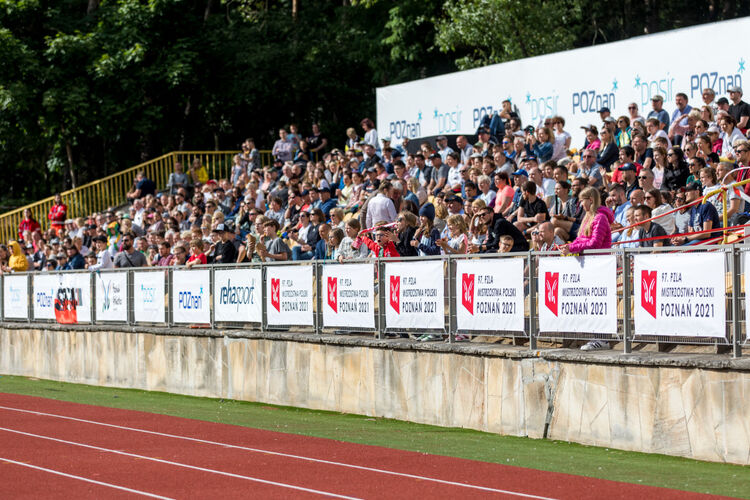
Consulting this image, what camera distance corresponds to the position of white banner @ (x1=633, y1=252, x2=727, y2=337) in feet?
36.6

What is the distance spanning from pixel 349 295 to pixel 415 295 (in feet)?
4.78

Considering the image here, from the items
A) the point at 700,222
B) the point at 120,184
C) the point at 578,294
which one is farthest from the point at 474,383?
the point at 120,184

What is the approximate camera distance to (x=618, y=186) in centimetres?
1566

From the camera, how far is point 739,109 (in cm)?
1712

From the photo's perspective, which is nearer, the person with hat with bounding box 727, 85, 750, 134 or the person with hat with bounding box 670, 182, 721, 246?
the person with hat with bounding box 670, 182, 721, 246

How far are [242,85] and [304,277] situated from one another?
27.1 meters

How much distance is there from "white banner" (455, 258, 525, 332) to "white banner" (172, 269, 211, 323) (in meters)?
6.36

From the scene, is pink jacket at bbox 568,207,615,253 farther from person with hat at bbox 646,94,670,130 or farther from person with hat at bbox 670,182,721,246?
person with hat at bbox 646,94,670,130

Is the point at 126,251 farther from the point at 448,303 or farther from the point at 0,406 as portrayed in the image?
the point at 448,303

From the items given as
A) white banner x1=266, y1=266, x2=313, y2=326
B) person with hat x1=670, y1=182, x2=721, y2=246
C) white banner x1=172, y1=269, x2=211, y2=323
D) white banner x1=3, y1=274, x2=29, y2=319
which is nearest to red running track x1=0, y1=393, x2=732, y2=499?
white banner x1=266, y1=266, x2=313, y2=326

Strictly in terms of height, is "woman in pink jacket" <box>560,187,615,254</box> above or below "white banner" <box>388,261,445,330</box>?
above

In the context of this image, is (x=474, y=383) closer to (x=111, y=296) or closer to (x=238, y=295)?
(x=238, y=295)

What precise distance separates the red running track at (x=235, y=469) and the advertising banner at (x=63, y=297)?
321 inches

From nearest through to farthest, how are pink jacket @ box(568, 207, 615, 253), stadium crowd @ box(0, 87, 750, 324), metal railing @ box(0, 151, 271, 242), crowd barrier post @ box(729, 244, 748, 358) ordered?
crowd barrier post @ box(729, 244, 748, 358), pink jacket @ box(568, 207, 615, 253), stadium crowd @ box(0, 87, 750, 324), metal railing @ box(0, 151, 271, 242)
